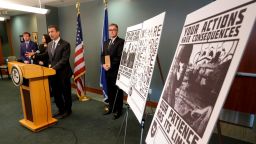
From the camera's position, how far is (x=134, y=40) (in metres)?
2.03

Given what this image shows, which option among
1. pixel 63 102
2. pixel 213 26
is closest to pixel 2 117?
pixel 63 102

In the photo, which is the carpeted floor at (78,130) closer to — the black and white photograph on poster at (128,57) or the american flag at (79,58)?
the american flag at (79,58)

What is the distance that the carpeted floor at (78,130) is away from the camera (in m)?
2.43

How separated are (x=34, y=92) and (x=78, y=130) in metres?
0.85

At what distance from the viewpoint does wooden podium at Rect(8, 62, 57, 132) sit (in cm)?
252

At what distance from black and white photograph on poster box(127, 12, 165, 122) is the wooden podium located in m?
1.60

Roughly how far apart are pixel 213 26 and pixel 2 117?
3718mm

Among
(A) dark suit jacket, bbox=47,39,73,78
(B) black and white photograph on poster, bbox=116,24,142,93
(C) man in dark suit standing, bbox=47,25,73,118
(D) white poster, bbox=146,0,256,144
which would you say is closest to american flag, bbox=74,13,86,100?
(C) man in dark suit standing, bbox=47,25,73,118

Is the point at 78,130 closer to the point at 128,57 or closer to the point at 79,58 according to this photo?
the point at 128,57

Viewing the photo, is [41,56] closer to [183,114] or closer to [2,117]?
[2,117]

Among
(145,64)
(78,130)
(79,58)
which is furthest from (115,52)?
(145,64)

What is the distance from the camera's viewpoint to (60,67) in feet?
9.62

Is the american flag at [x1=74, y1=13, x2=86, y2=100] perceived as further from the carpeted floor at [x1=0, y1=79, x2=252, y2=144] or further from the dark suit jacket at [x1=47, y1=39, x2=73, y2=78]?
the dark suit jacket at [x1=47, y1=39, x2=73, y2=78]

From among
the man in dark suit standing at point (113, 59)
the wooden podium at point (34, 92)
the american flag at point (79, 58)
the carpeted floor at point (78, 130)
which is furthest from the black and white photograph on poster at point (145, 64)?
the american flag at point (79, 58)
